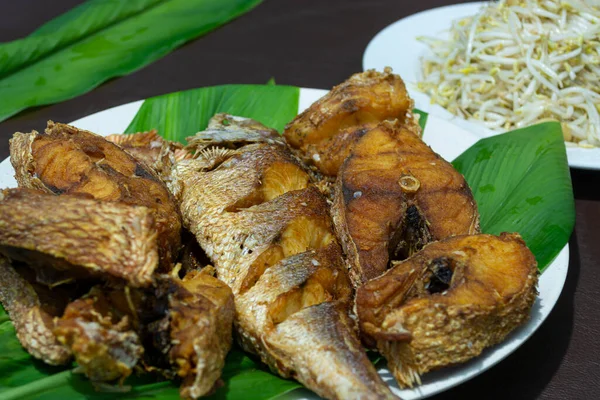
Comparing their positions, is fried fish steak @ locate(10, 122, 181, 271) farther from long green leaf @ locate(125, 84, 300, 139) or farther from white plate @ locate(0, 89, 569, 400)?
long green leaf @ locate(125, 84, 300, 139)

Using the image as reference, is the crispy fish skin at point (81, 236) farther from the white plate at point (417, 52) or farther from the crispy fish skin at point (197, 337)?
the white plate at point (417, 52)

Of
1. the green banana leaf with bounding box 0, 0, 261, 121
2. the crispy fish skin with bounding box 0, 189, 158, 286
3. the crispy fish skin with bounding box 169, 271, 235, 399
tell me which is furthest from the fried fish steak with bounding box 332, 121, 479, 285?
the green banana leaf with bounding box 0, 0, 261, 121

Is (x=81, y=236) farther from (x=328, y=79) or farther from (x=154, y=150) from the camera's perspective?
(x=328, y=79)

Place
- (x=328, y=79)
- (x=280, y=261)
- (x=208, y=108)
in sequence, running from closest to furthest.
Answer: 1. (x=280, y=261)
2. (x=208, y=108)
3. (x=328, y=79)

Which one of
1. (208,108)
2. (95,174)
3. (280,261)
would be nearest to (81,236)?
(95,174)

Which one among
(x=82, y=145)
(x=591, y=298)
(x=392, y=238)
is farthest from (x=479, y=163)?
(x=82, y=145)

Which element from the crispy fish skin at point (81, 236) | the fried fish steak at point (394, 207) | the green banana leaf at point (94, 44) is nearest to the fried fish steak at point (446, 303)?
the fried fish steak at point (394, 207)
